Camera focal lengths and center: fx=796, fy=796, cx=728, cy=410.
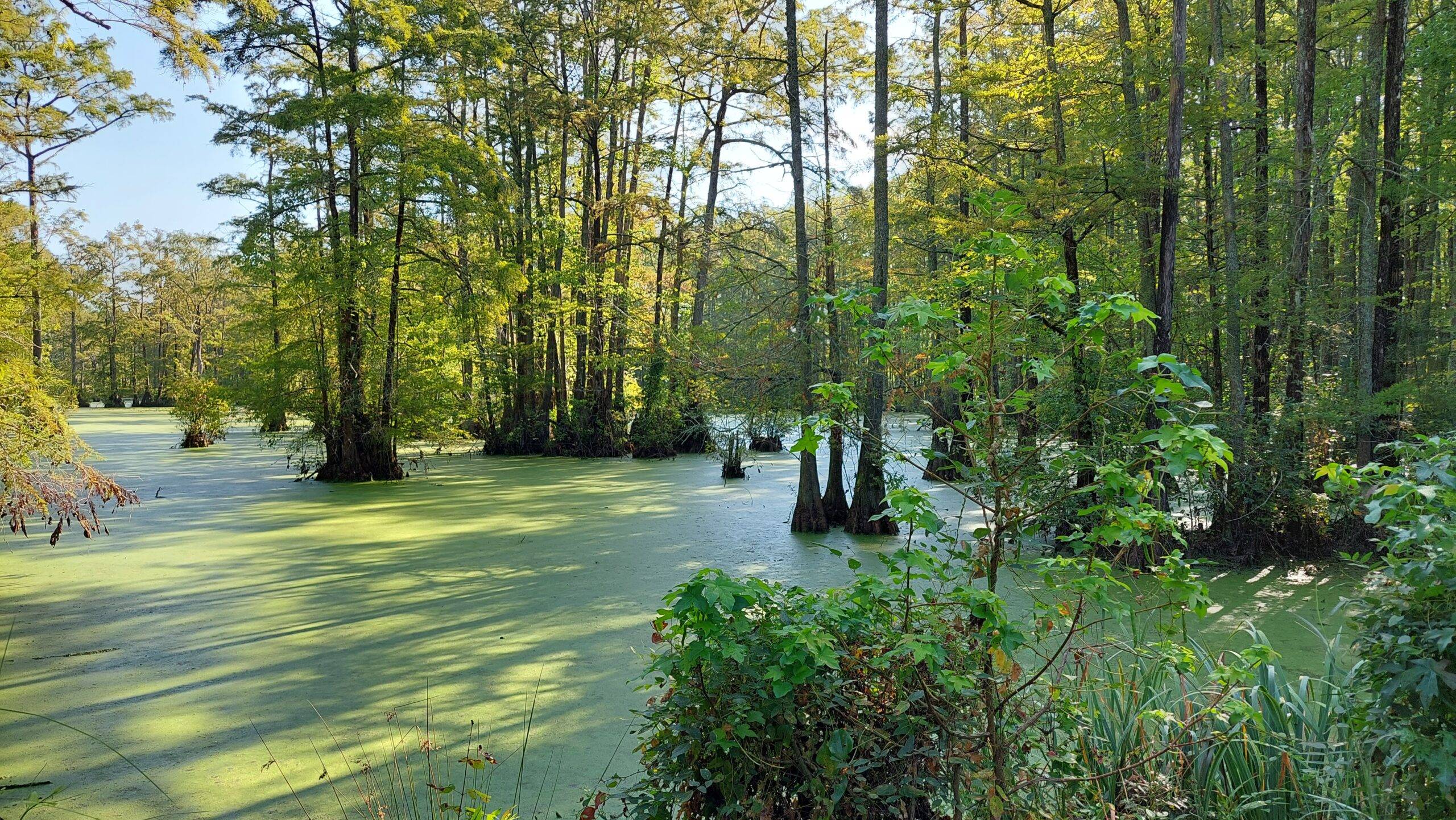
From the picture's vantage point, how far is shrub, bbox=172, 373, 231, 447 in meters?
15.0

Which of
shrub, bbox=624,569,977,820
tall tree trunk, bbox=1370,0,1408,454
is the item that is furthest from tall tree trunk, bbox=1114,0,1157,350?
shrub, bbox=624,569,977,820

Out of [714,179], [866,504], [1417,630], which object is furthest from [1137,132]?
[714,179]

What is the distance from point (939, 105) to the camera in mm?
10648

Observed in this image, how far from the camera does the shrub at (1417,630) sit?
1.31 m

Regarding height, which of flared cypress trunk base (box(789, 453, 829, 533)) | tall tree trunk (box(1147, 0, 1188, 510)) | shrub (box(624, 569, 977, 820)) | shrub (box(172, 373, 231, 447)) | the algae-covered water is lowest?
the algae-covered water

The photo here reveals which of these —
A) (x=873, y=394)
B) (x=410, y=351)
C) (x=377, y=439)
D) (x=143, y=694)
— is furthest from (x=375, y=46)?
(x=143, y=694)

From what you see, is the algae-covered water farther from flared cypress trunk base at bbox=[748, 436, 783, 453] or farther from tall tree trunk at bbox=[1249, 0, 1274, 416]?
flared cypress trunk base at bbox=[748, 436, 783, 453]

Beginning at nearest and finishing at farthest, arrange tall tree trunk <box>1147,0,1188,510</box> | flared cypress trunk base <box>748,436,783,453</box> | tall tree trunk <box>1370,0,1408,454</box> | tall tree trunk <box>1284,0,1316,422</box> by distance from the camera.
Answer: tall tree trunk <box>1147,0,1188,510</box> → tall tree trunk <box>1284,0,1316,422</box> → tall tree trunk <box>1370,0,1408,454</box> → flared cypress trunk base <box>748,436,783,453</box>

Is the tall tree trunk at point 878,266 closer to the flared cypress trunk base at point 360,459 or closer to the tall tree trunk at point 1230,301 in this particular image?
the tall tree trunk at point 1230,301

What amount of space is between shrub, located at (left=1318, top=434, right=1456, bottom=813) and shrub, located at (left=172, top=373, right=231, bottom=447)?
55.4 ft

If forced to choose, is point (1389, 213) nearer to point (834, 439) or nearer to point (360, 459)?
point (834, 439)

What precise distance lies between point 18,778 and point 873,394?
5975 mm

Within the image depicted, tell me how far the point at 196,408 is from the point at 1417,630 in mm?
17698

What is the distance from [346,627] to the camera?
4.46m
